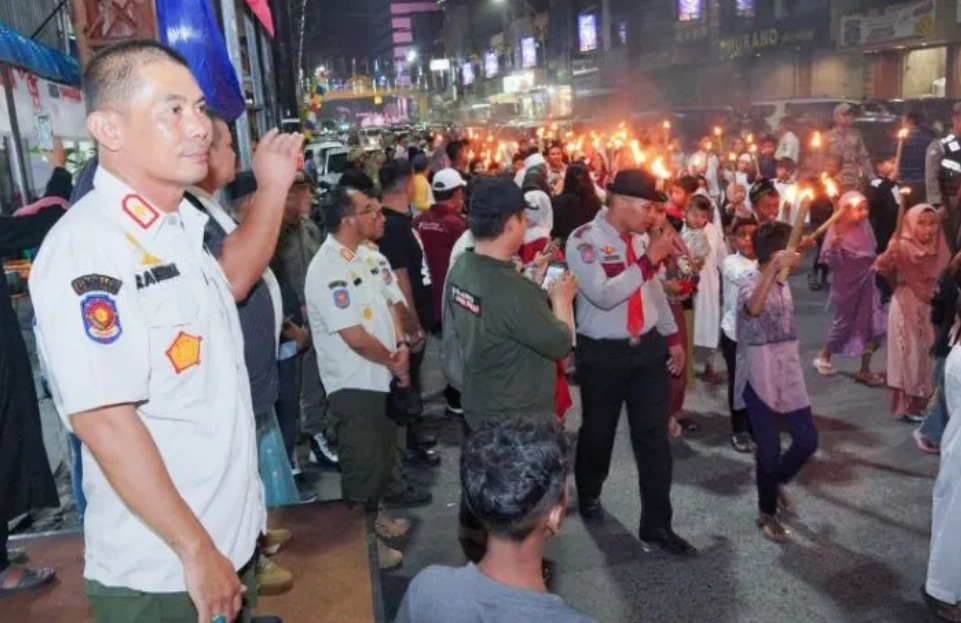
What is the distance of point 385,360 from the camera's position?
16.6 ft

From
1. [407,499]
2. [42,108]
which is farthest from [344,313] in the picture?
[42,108]

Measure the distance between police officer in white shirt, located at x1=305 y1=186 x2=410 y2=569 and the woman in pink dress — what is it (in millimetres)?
4281

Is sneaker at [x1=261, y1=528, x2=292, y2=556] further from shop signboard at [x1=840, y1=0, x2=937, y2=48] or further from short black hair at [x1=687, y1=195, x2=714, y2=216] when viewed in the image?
shop signboard at [x1=840, y1=0, x2=937, y2=48]

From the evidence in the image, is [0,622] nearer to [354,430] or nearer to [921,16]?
[354,430]

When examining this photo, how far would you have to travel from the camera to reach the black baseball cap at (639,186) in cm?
512

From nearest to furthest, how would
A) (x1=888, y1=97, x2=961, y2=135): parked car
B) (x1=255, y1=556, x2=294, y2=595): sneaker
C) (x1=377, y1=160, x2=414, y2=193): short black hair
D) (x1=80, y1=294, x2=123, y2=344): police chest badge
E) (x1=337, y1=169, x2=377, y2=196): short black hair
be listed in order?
(x1=80, y1=294, x2=123, y2=344): police chest badge
(x1=255, y1=556, x2=294, y2=595): sneaker
(x1=337, y1=169, x2=377, y2=196): short black hair
(x1=377, y1=160, x2=414, y2=193): short black hair
(x1=888, y1=97, x2=961, y2=135): parked car

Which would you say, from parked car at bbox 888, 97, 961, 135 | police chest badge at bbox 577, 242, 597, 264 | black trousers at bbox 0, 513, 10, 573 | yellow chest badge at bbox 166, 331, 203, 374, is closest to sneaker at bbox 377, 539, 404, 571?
black trousers at bbox 0, 513, 10, 573

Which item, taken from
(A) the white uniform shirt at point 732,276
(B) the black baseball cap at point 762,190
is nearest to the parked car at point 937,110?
(B) the black baseball cap at point 762,190

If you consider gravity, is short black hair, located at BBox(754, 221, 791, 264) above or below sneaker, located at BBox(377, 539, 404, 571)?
above

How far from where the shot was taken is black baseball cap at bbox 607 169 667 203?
16.8 feet

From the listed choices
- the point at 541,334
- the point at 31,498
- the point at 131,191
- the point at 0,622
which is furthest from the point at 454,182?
the point at 131,191

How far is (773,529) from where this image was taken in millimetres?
5434

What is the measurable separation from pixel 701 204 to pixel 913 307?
1932 millimetres

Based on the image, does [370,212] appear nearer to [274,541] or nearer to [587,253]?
[587,253]
